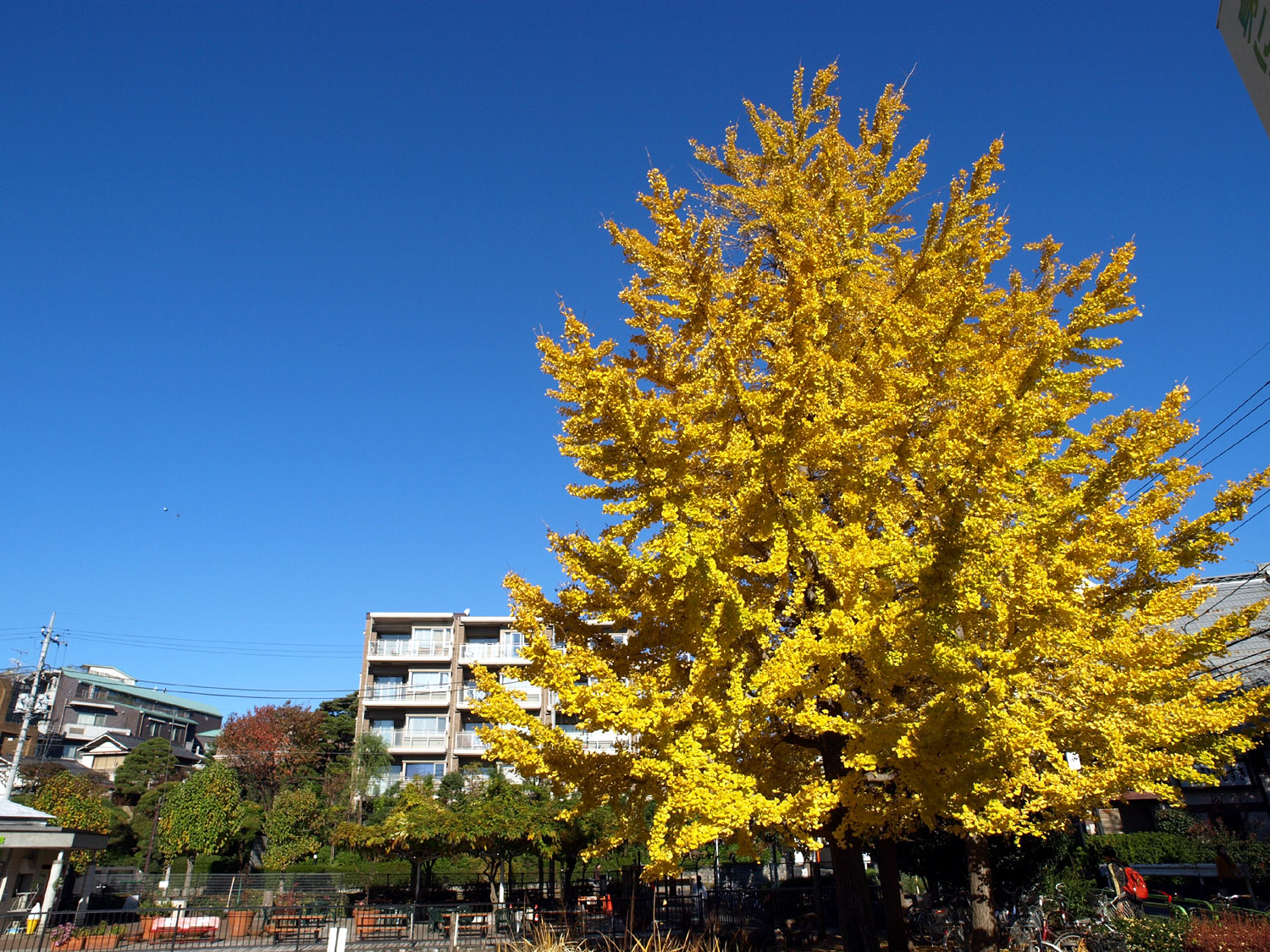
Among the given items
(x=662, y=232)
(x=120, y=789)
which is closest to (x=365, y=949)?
(x=662, y=232)

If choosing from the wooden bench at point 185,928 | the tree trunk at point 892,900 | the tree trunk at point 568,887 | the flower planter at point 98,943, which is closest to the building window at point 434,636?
the tree trunk at point 568,887

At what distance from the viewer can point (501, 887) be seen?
2011cm

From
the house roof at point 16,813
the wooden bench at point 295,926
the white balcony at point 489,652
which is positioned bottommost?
the wooden bench at point 295,926

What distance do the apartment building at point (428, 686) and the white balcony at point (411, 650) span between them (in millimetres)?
42

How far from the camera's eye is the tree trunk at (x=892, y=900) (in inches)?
404

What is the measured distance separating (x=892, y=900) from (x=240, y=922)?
52.7ft

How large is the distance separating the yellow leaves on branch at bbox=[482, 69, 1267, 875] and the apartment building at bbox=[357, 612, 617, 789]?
92.5ft

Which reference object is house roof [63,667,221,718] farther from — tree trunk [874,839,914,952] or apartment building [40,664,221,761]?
tree trunk [874,839,914,952]

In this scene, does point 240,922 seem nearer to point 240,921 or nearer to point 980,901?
point 240,921

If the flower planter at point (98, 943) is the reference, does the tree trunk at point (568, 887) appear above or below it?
above

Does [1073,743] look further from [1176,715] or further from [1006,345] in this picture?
[1006,345]

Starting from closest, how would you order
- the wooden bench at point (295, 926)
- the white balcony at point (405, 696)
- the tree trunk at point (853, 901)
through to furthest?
the tree trunk at point (853, 901), the wooden bench at point (295, 926), the white balcony at point (405, 696)

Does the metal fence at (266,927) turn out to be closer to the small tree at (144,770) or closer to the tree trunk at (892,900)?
the tree trunk at (892,900)

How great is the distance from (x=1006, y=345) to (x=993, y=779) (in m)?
4.93
